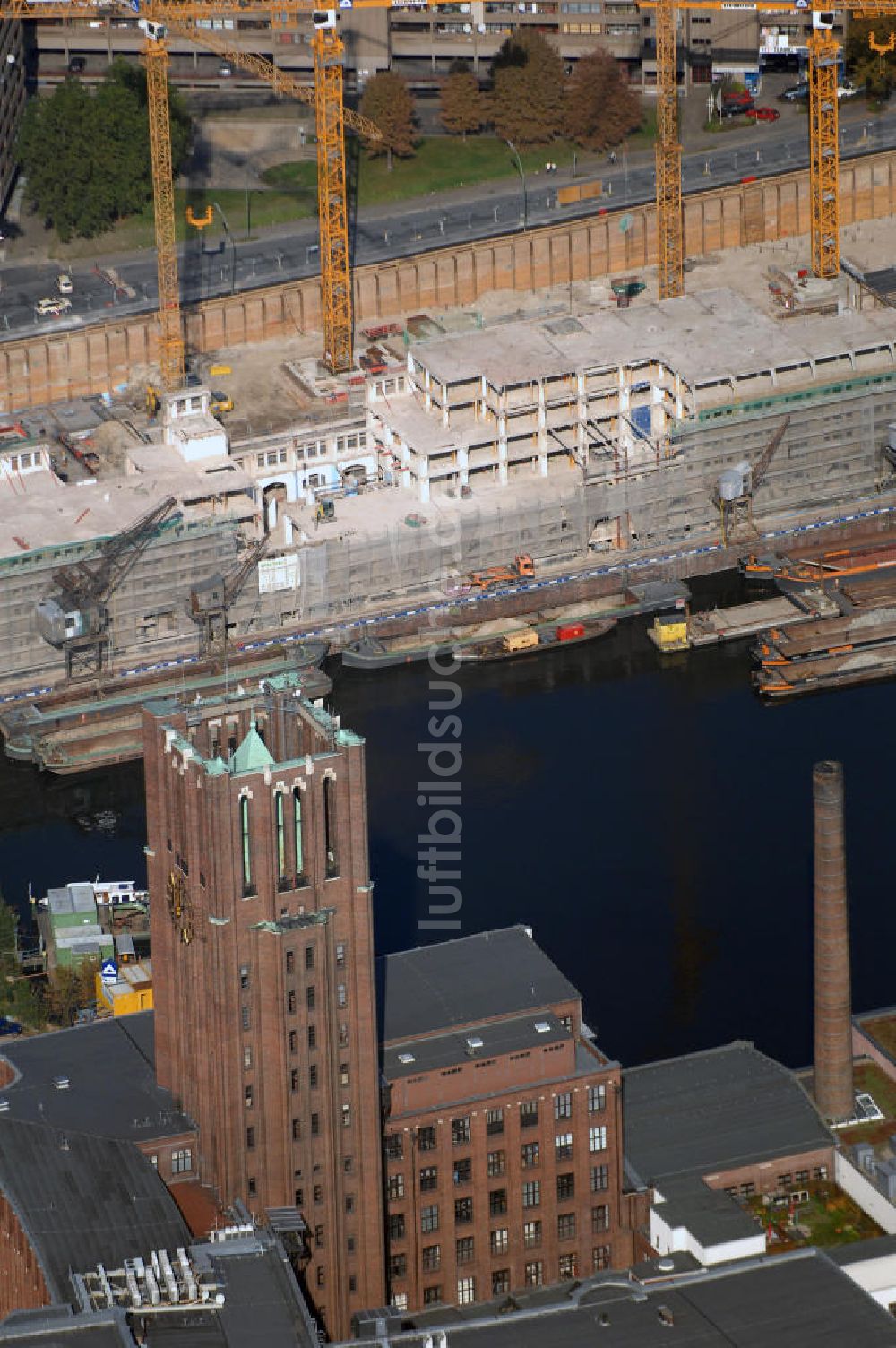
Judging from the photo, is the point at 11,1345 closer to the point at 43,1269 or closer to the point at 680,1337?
the point at 43,1269

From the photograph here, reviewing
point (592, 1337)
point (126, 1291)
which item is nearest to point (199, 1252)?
point (126, 1291)

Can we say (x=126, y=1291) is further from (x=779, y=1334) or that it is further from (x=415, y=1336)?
(x=779, y=1334)

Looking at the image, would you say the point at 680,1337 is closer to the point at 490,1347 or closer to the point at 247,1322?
the point at 490,1347

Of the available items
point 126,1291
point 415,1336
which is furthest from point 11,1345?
point 415,1336

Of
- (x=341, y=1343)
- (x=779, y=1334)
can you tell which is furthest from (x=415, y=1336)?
(x=779, y=1334)

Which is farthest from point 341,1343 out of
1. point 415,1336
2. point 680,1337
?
point 680,1337

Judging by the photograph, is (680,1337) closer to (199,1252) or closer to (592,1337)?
(592,1337)
